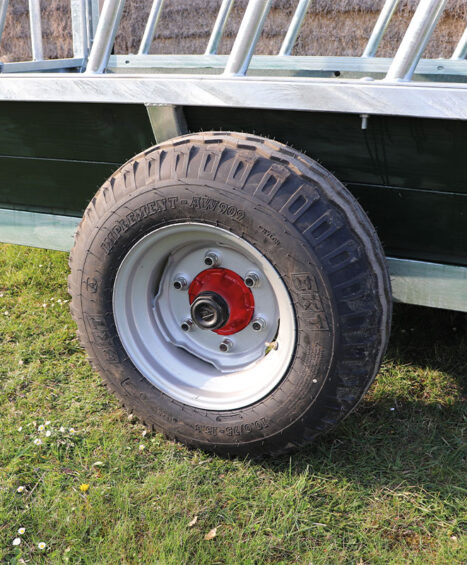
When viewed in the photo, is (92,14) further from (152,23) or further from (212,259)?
(212,259)

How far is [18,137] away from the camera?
104 inches

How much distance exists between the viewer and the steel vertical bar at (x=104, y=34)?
Answer: 2342 mm

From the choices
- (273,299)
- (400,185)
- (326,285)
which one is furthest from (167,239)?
(400,185)

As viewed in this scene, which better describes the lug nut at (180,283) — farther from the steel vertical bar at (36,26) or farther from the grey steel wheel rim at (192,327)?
the steel vertical bar at (36,26)

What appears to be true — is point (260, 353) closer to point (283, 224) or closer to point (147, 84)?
point (283, 224)

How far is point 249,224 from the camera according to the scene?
203 centimetres

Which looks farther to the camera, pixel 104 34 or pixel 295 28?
pixel 295 28

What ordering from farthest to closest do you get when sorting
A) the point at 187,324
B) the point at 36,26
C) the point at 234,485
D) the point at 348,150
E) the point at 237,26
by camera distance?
the point at 237,26
the point at 36,26
the point at 187,324
the point at 234,485
the point at 348,150

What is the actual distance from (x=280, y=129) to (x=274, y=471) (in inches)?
47.9

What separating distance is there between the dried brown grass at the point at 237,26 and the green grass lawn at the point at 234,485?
2.72 m

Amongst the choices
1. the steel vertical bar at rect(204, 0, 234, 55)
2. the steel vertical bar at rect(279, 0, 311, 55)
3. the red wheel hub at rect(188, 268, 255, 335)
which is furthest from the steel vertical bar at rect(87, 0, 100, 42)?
the red wheel hub at rect(188, 268, 255, 335)

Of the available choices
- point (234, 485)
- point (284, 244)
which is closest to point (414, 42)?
point (284, 244)

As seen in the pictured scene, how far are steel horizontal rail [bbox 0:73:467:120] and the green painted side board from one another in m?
0.08

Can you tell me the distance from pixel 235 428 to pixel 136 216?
820mm
